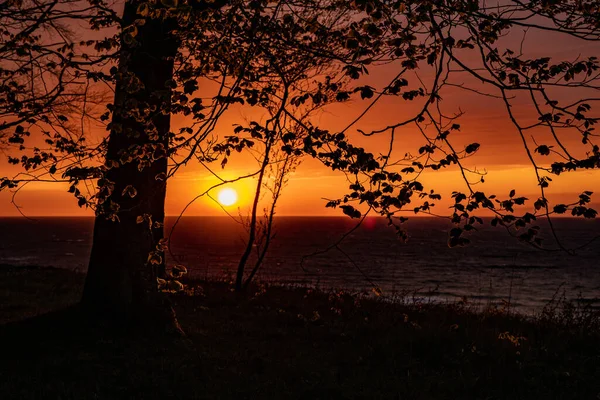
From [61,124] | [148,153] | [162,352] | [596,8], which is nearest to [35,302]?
[61,124]

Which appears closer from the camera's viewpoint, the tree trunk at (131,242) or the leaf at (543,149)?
the leaf at (543,149)

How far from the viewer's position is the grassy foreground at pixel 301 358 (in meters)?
7.40

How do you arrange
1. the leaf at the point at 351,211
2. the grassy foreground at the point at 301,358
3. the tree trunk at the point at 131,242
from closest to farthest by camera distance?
the leaf at the point at 351,211 → the grassy foreground at the point at 301,358 → the tree trunk at the point at 131,242

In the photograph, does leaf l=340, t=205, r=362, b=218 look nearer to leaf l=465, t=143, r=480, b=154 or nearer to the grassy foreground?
leaf l=465, t=143, r=480, b=154

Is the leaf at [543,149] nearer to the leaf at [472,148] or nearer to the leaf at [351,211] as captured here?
the leaf at [472,148]

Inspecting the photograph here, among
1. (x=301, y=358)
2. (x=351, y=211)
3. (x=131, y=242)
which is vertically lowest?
(x=301, y=358)

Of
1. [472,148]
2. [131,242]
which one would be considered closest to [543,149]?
[472,148]

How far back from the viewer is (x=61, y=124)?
10.8 m

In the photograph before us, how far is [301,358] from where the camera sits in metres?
9.05

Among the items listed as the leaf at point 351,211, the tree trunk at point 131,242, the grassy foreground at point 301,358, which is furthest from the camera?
the tree trunk at point 131,242

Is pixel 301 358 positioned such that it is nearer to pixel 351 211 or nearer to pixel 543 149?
pixel 351 211

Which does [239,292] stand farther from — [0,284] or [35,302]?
[0,284]

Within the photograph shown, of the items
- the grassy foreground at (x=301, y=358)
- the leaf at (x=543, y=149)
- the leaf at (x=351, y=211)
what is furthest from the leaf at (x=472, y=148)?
the grassy foreground at (x=301, y=358)

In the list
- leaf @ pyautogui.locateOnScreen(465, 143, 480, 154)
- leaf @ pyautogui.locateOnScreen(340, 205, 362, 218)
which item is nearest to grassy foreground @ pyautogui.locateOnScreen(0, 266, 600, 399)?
leaf @ pyautogui.locateOnScreen(340, 205, 362, 218)
